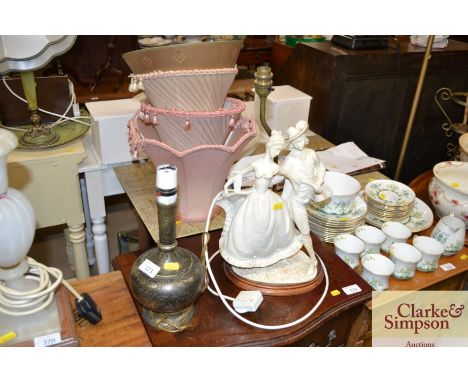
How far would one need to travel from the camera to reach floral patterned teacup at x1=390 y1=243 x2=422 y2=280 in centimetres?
113

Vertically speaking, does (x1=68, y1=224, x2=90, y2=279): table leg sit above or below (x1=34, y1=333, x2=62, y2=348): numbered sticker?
below

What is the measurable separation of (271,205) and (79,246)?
0.83 m

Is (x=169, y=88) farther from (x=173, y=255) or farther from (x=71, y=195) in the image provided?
(x=71, y=195)

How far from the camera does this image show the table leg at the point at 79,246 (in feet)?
4.76

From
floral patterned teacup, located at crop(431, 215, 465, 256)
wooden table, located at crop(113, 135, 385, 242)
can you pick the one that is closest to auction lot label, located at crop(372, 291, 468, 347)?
floral patterned teacup, located at crop(431, 215, 465, 256)

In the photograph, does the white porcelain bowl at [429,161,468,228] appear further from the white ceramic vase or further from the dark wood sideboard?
the white ceramic vase

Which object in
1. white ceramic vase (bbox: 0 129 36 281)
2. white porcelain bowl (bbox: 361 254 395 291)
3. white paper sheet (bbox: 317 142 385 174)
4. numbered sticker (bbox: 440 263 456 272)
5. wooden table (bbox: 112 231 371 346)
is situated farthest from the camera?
white paper sheet (bbox: 317 142 385 174)

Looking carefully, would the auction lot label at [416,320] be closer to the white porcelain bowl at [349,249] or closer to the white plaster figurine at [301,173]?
the white porcelain bowl at [349,249]

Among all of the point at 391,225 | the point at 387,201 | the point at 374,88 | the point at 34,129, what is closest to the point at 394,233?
the point at 391,225

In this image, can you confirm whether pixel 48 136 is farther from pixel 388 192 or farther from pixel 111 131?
pixel 388 192

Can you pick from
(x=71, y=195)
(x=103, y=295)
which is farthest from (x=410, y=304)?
(x=71, y=195)

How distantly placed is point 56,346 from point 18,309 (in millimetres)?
105

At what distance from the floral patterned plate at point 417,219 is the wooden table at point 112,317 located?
28.9 inches

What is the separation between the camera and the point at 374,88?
6.10ft
